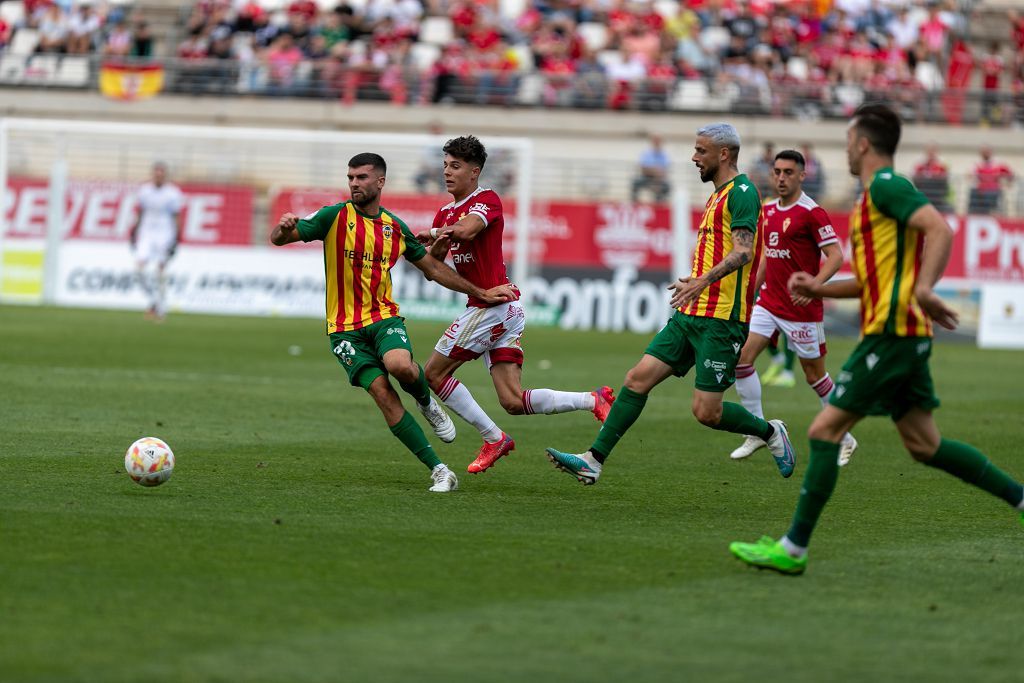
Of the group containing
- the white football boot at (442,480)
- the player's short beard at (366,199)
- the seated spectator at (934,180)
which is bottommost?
the white football boot at (442,480)

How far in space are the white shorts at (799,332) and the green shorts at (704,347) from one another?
109 inches

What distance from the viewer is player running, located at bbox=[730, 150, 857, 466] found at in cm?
1188

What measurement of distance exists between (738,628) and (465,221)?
4.24 m

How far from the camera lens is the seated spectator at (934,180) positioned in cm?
2795

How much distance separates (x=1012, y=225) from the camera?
26.8 metres

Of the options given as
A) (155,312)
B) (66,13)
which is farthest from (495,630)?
(66,13)

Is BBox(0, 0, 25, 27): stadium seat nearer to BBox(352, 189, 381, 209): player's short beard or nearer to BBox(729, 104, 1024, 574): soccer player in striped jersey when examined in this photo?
BBox(352, 189, 381, 209): player's short beard

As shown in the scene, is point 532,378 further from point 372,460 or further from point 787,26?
point 787,26

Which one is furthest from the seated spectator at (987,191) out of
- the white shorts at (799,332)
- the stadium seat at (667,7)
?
the white shorts at (799,332)

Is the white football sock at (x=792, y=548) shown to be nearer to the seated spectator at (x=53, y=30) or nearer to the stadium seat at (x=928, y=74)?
the stadium seat at (x=928, y=74)

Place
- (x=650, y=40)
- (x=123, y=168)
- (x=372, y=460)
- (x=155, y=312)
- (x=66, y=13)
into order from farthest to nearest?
1. (x=66, y=13)
2. (x=650, y=40)
3. (x=123, y=168)
4. (x=155, y=312)
5. (x=372, y=460)

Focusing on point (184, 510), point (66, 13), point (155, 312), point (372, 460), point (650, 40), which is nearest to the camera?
point (184, 510)

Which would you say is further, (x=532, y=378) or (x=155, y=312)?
(x=155, y=312)

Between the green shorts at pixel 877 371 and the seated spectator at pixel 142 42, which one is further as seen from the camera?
A: the seated spectator at pixel 142 42
